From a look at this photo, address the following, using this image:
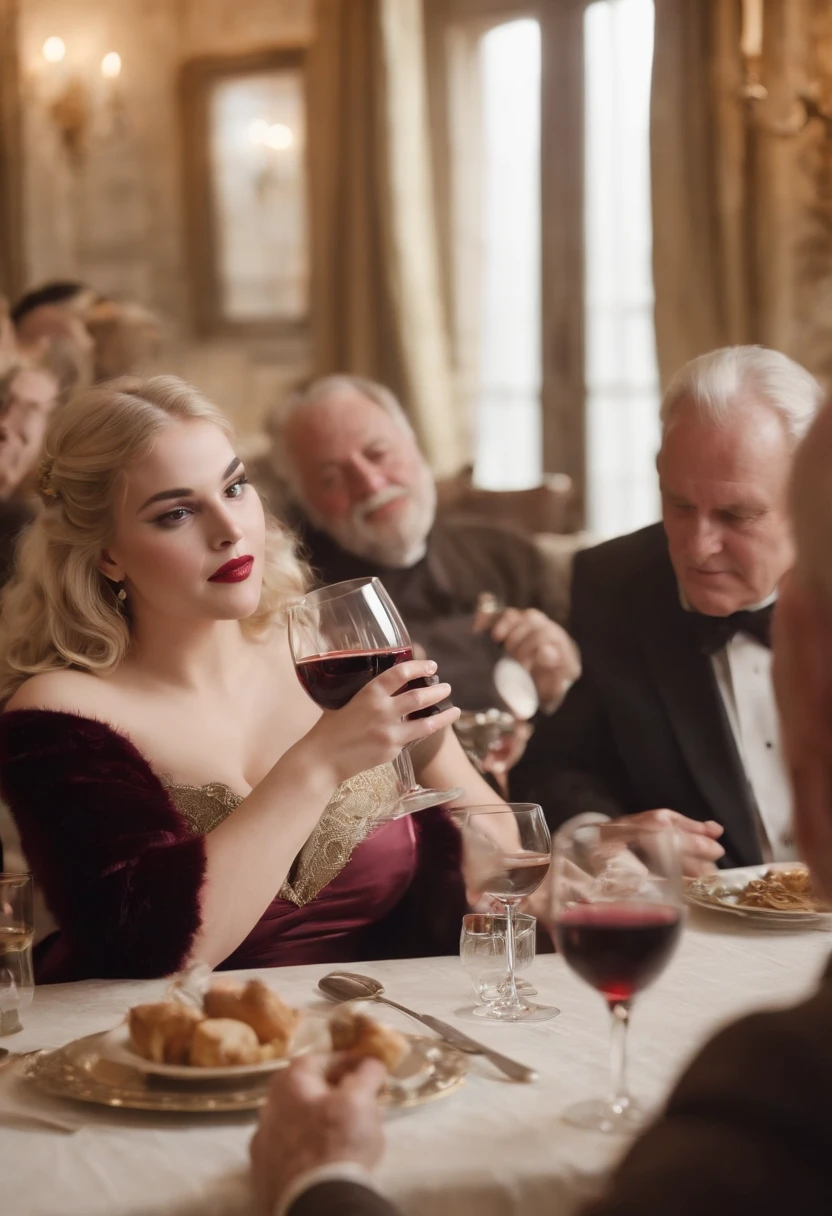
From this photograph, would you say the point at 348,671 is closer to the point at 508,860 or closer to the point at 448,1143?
the point at 508,860

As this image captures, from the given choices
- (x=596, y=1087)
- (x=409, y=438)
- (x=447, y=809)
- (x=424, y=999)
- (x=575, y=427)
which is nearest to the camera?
(x=596, y=1087)

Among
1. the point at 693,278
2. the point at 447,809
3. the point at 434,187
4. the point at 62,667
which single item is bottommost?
the point at 447,809

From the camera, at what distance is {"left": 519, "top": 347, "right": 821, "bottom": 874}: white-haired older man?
7.72ft

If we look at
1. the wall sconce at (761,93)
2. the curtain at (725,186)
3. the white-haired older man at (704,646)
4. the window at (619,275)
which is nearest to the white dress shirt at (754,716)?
the white-haired older man at (704,646)

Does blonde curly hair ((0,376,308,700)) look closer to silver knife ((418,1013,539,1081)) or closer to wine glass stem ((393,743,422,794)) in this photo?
wine glass stem ((393,743,422,794))

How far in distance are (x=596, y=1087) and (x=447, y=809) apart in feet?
3.16

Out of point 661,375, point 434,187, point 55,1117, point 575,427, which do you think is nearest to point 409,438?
point 661,375

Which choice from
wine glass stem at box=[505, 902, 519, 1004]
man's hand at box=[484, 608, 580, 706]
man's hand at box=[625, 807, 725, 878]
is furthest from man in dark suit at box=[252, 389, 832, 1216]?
man's hand at box=[484, 608, 580, 706]

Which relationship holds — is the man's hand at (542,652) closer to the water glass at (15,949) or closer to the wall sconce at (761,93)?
the water glass at (15,949)

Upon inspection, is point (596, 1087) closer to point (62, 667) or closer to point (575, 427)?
point (62, 667)

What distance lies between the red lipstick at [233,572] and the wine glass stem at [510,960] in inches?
25.2

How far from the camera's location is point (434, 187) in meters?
6.72

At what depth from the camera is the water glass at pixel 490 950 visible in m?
1.45

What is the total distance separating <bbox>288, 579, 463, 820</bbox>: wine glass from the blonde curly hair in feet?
1.51
